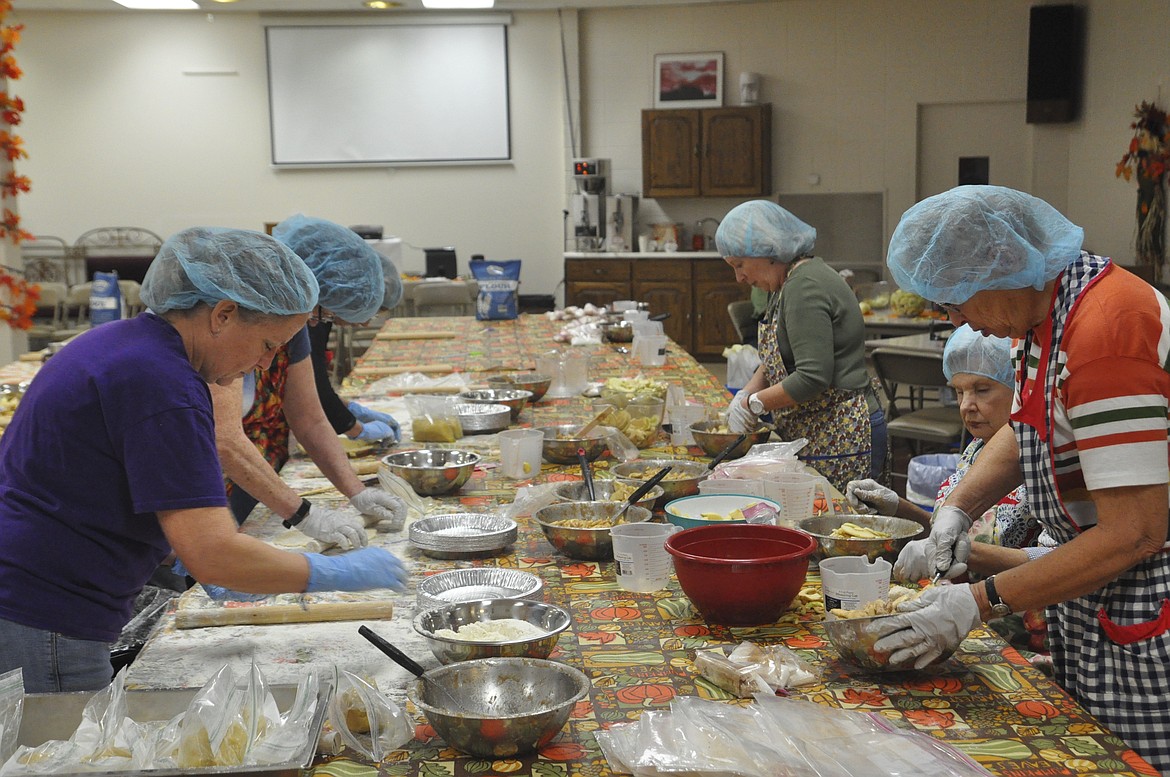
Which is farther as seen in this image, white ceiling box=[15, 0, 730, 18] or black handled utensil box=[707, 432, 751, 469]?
white ceiling box=[15, 0, 730, 18]

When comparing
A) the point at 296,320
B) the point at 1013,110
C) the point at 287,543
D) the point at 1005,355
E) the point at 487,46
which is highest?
the point at 487,46

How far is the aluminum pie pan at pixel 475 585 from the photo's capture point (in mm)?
1987

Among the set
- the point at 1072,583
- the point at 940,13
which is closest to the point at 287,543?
the point at 1072,583

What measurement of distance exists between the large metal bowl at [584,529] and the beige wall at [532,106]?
8.85 m

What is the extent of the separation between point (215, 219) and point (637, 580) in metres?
9.99

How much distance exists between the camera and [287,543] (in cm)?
242

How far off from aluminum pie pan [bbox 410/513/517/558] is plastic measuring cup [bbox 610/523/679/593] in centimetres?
32

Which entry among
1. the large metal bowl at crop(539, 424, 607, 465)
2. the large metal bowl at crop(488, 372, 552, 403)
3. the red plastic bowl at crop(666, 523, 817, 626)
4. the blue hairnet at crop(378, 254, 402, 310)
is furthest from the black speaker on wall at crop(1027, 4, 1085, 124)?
the red plastic bowl at crop(666, 523, 817, 626)

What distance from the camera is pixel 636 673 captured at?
5.51 ft

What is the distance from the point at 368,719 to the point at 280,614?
0.56 m

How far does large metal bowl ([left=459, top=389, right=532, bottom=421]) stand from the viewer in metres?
3.77

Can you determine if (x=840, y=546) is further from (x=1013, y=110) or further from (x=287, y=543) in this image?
(x=1013, y=110)

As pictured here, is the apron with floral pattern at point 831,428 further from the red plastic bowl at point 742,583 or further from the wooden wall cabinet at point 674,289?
the wooden wall cabinet at point 674,289

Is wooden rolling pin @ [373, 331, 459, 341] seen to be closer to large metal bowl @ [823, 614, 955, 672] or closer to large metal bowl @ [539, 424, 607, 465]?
large metal bowl @ [539, 424, 607, 465]
